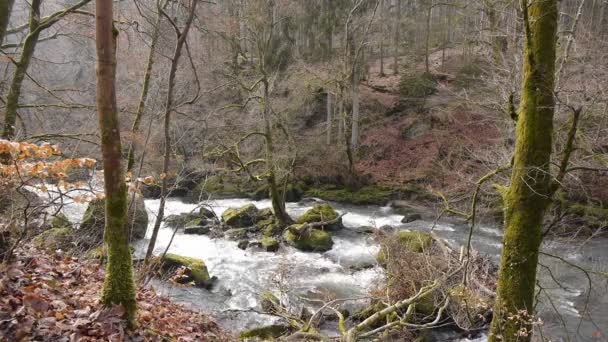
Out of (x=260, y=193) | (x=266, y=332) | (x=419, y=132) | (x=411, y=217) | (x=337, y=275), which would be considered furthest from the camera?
(x=419, y=132)

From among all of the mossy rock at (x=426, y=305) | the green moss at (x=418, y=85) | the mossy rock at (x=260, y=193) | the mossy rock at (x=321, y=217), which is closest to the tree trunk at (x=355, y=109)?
the green moss at (x=418, y=85)

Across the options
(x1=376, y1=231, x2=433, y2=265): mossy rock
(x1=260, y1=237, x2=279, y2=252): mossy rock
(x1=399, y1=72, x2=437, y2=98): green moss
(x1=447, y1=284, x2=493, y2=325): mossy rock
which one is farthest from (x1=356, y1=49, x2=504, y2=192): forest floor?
(x1=447, y1=284, x2=493, y2=325): mossy rock

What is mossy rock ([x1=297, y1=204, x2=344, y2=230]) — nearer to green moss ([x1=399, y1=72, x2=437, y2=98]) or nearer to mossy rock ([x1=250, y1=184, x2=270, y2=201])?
mossy rock ([x1=250, y1=184, x2=270, y2=201])

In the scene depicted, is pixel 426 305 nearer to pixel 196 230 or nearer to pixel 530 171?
pixel 530 171

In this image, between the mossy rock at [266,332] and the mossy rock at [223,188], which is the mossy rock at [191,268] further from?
the mossy rock at [223,188]

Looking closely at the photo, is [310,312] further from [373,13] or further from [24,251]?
[373,13]

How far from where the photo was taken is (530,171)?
18.2 ft

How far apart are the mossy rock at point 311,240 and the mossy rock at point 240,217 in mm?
2729

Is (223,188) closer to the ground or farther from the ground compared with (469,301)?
closer to the ground

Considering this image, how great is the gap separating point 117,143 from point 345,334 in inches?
200

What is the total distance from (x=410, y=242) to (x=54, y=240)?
26.0 ft

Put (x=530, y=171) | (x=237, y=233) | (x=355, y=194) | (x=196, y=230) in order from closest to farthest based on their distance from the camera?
(x=530, y=171)
(x=237, y=233)
(x=196, y=230)
(x=355, y=194)

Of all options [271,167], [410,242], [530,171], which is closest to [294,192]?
[271,167]

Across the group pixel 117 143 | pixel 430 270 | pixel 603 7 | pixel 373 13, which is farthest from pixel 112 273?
pixel 603 7
